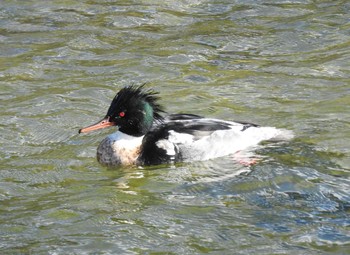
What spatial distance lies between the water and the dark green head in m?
0.50

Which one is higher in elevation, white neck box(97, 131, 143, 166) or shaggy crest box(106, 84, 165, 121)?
shaggy crest box(106, 84, 165, 121)

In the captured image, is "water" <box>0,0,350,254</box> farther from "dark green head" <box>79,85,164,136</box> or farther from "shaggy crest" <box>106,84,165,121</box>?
"shaggy crest" <box>106,84,165,121</box>

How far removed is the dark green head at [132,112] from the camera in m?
9.57

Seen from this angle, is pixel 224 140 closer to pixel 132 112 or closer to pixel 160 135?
pixel 160 135

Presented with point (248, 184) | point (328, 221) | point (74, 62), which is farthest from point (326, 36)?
point (328, 221)

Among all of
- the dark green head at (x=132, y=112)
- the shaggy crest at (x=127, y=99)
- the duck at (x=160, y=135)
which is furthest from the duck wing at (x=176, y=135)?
the shaggy crest at (x=127, y=99)

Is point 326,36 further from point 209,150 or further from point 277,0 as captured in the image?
point 209,150

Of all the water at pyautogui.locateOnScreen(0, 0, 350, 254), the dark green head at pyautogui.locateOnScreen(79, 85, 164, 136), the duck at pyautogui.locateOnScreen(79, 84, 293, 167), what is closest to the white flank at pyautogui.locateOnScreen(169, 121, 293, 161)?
the duck at pyautogui.locateOnScreen(79, 84, 293, 167)

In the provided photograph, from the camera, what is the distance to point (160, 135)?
31.2ft

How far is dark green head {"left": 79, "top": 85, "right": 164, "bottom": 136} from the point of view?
9.57 metres

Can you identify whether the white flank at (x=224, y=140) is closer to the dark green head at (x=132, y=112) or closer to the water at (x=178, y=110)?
the water at (x=178, y=110)

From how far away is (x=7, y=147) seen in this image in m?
9.89

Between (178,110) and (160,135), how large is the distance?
1.83m

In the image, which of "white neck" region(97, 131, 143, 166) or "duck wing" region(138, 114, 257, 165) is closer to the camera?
"duck wing" region(138, 114, 257, 165)
